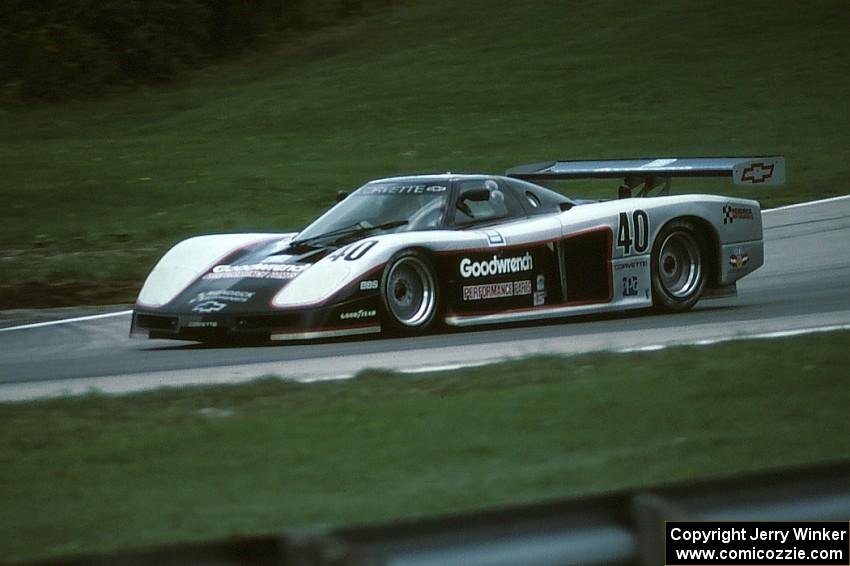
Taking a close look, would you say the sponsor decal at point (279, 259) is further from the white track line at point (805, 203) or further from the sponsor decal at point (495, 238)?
the white track line at point (805, 203)

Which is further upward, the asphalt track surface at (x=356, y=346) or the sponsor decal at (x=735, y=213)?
the sponsor decal at (x=735, y=213)

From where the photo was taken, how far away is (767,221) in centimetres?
1560

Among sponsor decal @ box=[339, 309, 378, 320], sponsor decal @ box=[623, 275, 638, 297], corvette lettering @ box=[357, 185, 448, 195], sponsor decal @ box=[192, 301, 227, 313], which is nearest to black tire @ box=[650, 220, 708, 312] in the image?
sponsor decal @ box=[623, 275, 638, 297]

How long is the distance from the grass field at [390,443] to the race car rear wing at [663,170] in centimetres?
354

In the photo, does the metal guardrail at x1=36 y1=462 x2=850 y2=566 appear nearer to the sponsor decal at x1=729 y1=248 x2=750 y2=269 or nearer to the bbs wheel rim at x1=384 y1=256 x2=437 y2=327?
the bbs wheel rim at x1=384 y1=256 x2=437 y2=327

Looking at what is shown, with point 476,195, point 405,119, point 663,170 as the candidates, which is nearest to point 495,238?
point 476,195

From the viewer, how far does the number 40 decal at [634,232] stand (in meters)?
11.2

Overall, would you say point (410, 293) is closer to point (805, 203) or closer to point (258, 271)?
point (258, 271)

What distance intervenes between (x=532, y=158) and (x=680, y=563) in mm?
16564

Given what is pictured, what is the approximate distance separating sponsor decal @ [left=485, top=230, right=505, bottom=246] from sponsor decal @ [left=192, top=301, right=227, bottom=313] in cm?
196

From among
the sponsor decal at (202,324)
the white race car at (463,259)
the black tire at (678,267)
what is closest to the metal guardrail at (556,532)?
the white race car at (463,259)

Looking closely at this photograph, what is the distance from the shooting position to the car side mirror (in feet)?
35.7

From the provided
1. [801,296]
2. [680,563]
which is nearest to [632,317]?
[801,296]

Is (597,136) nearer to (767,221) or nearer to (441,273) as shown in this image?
(767,221)
